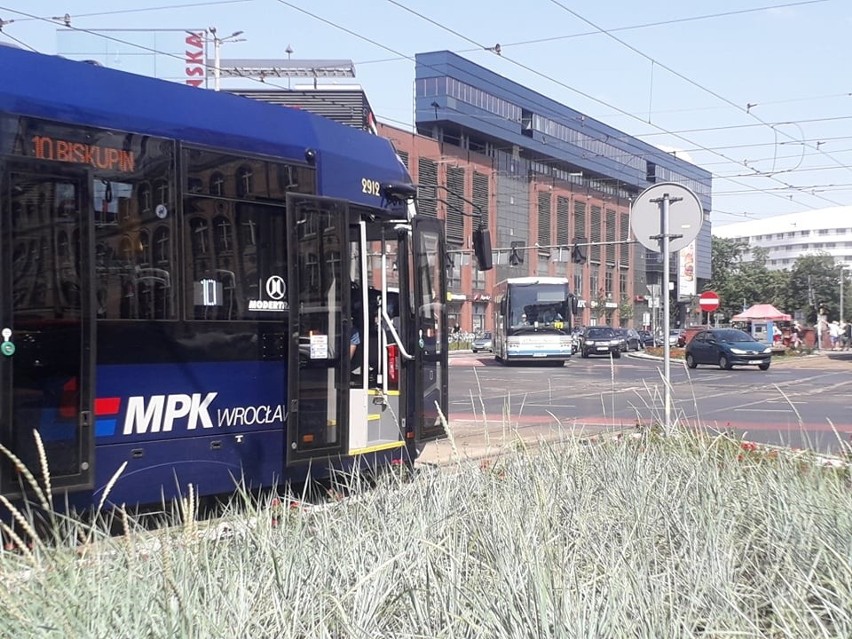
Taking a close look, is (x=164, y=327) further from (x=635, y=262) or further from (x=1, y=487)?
(x=635, y=262)

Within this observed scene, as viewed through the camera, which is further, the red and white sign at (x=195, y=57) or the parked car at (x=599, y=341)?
the parked car at (x=599, y=341)

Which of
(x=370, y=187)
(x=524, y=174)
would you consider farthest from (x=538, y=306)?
(x=524, y=174)

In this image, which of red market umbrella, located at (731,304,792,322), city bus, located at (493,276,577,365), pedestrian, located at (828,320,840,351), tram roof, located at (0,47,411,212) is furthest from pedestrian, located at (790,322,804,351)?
tram roof, located at (0,47,411,212)

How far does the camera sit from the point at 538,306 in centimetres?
3906

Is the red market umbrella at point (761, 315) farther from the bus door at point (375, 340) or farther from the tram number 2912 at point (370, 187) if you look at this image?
the tram number 2912 at point (370, 187)

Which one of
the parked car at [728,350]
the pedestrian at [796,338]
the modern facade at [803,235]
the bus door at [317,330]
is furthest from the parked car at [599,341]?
the modern facade at [803,235]

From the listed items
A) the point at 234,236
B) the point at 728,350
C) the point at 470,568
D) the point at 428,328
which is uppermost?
the point at 234,236

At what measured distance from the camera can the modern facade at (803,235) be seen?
582ft

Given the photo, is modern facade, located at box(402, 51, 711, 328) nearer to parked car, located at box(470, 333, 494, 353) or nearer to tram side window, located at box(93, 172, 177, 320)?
parked car, located at box(470, 333, 494, 353)

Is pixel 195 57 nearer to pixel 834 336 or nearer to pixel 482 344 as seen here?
pixel 482 344

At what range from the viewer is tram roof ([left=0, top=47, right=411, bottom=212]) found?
658 cm

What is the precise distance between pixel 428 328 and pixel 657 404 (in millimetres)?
2533

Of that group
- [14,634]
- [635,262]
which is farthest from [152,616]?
[635,262]

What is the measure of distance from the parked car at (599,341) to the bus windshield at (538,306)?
40.2 feet
